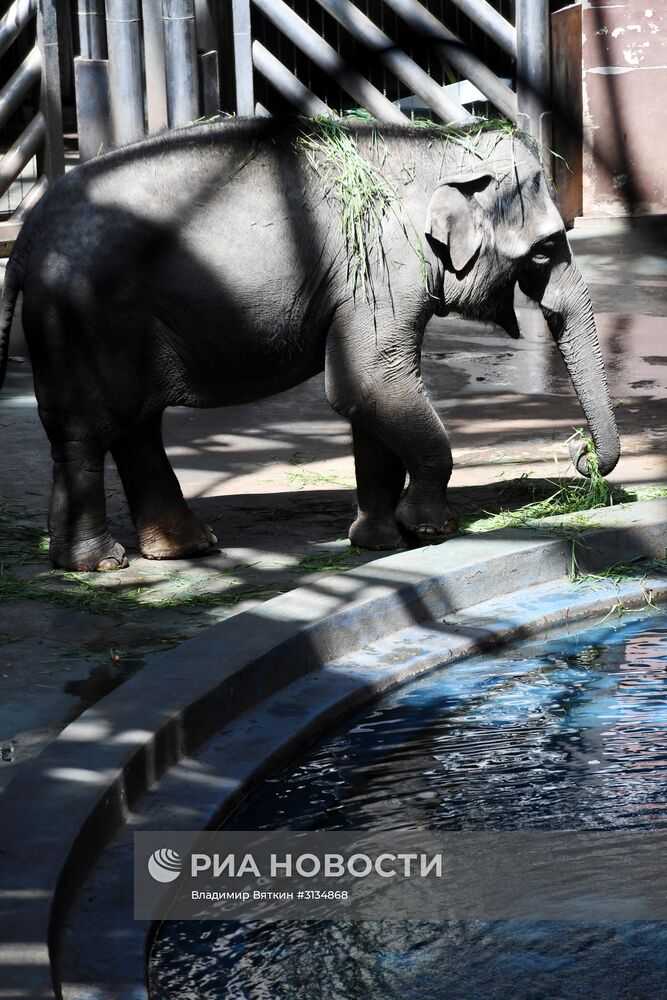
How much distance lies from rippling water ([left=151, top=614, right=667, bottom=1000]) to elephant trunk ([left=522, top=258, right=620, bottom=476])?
0.87 metres

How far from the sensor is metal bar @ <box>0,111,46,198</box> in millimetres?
12672

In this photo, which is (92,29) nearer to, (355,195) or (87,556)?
(355,195)

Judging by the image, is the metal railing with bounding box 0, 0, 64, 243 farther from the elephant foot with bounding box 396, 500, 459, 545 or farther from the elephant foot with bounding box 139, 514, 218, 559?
the elephant foot with bounding box 396, 500, 459, 545

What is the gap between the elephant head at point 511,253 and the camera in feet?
18.5

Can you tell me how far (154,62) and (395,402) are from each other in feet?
19.2

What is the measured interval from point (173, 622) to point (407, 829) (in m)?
1.61

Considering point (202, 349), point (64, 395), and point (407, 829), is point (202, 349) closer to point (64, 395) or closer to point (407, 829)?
point (64, 395)

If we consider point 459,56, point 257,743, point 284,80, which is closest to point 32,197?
point 284,80

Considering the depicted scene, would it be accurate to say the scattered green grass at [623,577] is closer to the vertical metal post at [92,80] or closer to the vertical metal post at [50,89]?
the vertical metal post at [92,80]

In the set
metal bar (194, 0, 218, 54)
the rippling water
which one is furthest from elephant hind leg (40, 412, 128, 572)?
metal bar (194, 0, 218, 54)

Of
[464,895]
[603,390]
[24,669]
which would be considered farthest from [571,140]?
[464,895]

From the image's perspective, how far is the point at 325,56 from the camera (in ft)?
43.1

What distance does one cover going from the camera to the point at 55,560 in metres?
5.86

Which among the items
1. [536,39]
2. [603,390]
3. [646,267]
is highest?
[536,39]
